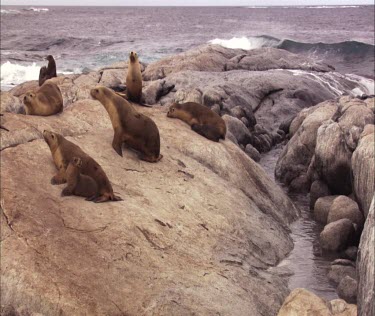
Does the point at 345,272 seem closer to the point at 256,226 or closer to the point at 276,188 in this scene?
the point at 256,226

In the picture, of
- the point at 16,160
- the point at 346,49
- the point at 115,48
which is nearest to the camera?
the point at 16,160

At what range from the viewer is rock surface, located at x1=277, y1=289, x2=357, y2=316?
5668 millimetres

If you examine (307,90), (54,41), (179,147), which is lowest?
(54,41)

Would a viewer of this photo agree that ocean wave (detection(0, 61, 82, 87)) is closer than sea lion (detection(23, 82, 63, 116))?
No

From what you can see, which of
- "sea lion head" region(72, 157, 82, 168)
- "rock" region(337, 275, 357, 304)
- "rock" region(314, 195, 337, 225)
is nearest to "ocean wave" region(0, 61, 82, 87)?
"rock" region(314, 195, 337, 225)

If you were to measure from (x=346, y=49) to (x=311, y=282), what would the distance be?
45028mm

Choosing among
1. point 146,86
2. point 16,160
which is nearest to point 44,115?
point 16,160

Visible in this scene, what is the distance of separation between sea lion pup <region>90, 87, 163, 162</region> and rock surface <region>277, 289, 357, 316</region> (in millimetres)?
4759

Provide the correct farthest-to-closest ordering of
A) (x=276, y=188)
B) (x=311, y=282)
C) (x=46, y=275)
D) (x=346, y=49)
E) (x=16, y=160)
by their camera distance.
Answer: (x=346, y=49)
(x=276, y=188)
(x=311, y=282)
(x=16, y=160)
(x=46, y=275)

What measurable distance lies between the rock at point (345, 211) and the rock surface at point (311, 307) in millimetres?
5677

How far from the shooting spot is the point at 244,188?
446 inches

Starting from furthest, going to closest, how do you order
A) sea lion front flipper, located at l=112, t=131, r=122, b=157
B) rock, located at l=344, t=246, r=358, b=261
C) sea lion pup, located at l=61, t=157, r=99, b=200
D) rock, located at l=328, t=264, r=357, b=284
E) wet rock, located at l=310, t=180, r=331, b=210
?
wet rock, located at l=310, t=180, r=331, b=210
rock, located at l=344, t=246, r=358, b=261
sea lion front flipper, located at l=112, t=131, r=122, b=157
rock, located at l=328, t=264, r=357, b=284
sea lion pup, located at l=61, t=157, r=99, b=200

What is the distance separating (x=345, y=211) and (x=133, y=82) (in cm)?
549

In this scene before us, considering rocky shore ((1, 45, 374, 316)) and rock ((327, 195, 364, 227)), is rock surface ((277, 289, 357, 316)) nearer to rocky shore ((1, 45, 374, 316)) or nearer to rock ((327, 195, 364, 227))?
rocky shore ((1, 45, 374, 316))
